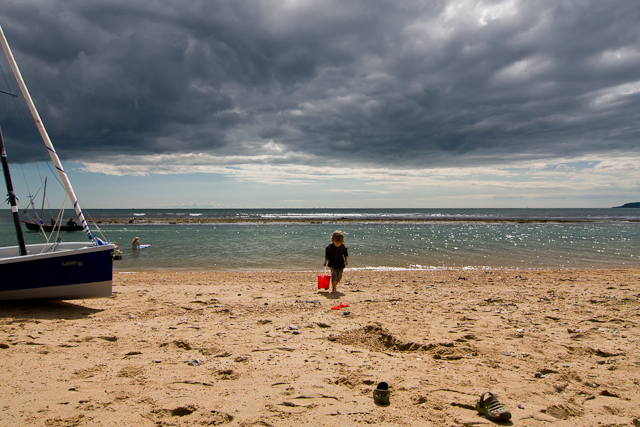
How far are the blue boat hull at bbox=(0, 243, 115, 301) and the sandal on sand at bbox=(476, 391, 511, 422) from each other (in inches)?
334

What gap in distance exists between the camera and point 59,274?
8.06 m

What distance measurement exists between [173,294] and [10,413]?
251 inches

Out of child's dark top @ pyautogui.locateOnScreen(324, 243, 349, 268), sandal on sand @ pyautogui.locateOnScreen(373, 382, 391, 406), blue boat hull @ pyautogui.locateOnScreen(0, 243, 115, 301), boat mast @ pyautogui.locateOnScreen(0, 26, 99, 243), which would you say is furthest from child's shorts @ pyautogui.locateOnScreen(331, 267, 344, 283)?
boat mast @ pyautogui.locateOnScreen(0, 26, 99, 243)

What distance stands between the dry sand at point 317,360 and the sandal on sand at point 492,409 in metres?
0.13

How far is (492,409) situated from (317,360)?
2.29 m

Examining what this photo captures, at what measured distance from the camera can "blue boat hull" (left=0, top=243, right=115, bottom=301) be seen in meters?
7.82

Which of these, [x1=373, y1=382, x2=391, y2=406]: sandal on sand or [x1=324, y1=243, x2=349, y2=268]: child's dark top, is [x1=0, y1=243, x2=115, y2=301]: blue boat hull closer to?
[x1=324, y1=243, x2=349, y2=268]: child's dark top

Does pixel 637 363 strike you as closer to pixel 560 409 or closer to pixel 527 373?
pixel 527 373

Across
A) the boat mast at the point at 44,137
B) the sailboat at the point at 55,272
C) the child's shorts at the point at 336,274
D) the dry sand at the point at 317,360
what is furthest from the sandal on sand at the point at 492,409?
the boat mast at the point at 44,137

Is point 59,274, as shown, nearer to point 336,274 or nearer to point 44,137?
point 44,137

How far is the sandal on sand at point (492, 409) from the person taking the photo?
3.39m

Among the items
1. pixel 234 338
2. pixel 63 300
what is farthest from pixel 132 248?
pixel 234 338

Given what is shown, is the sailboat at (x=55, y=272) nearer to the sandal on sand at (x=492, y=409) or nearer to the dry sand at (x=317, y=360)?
the dry sand at (x=317, y=360)

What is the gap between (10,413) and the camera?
Result: 343 centimetres
